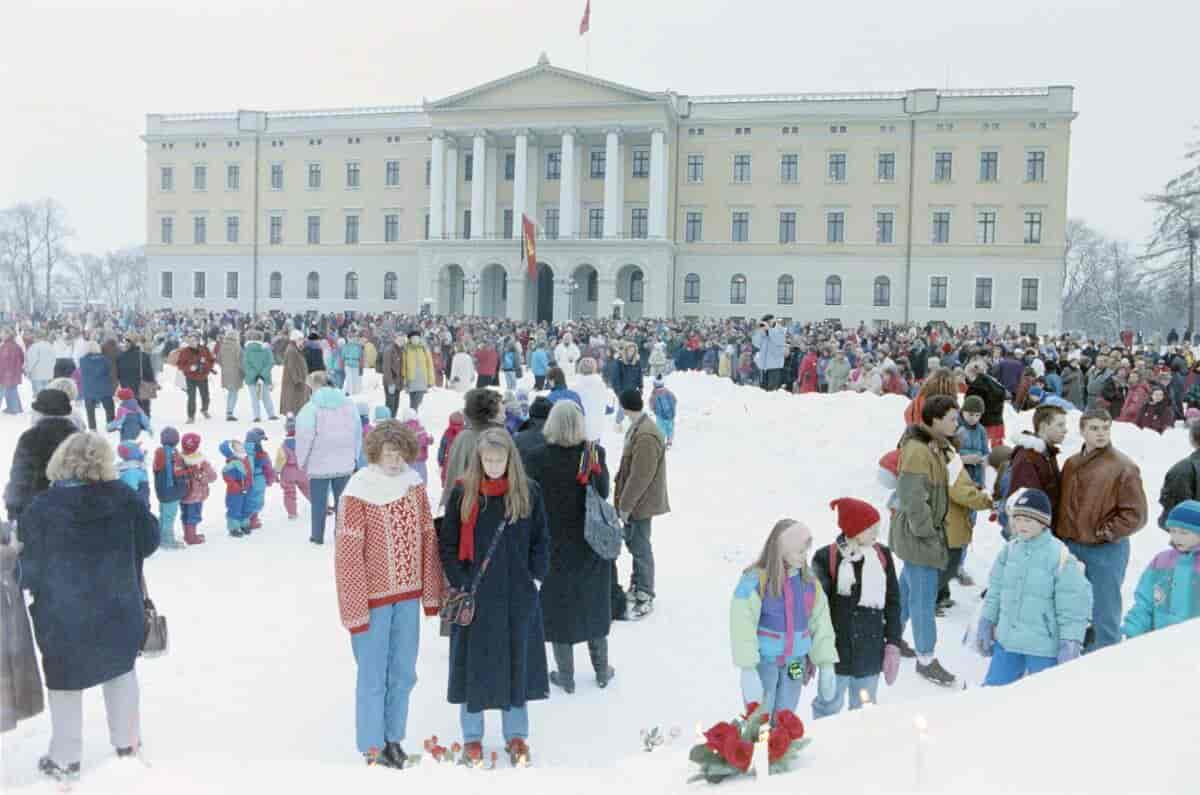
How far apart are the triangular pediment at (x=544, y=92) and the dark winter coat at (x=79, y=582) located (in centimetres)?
5286

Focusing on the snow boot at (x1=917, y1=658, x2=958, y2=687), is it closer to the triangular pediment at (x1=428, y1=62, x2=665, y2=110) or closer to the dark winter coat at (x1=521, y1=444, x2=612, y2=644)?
the dark winter coat at (x1=521, y1=444, x2=612, y2=644)

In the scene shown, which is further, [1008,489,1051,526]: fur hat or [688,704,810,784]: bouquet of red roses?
[1008,489,1051,526]: fur hat

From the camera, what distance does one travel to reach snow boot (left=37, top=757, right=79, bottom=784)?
441cm

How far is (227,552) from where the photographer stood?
911 centimetres

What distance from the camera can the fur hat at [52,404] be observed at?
273 inches

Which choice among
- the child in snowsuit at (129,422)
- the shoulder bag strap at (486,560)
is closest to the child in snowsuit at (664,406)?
the child in snowsuit at (129,422)

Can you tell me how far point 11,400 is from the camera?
17.3 m

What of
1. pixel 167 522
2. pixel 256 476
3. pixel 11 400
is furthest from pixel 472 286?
pixel 167 522

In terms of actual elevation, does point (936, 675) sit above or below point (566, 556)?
below

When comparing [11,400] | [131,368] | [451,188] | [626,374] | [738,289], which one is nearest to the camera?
[131,368]

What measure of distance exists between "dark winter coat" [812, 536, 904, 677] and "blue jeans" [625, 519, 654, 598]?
250cm

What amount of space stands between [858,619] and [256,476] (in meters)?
6.67

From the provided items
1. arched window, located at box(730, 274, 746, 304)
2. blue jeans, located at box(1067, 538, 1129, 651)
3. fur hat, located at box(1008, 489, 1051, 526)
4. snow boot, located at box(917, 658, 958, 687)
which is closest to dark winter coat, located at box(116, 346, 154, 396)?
snow boot, located at box(917, 658, 958, 687)

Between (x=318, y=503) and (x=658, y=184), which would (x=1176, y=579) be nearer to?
(x=318, y=503)
